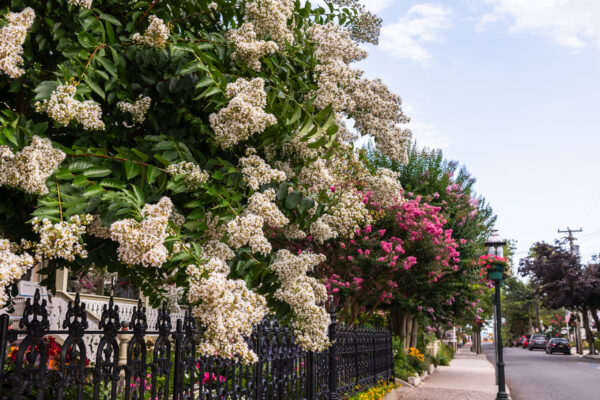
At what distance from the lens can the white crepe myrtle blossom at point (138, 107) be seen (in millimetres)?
3152

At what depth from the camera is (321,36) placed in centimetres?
375

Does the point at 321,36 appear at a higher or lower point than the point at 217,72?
higher

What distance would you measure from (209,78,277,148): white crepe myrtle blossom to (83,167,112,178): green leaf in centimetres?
65

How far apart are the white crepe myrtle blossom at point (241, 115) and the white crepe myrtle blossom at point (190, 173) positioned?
0.25 metres

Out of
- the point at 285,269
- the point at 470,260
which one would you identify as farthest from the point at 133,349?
the point at 470,260

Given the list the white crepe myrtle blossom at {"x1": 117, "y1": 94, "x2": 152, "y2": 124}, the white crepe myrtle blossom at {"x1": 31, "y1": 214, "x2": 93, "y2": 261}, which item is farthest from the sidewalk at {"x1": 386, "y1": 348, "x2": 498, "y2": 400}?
the white crepe myrtle blossom at {"x1": 31, "y1": 214, "x2": 93, "y2": 261}

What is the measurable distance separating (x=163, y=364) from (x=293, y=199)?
1471mm

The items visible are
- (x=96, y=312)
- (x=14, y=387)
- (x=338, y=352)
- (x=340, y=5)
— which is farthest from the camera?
(x=96, y=312)

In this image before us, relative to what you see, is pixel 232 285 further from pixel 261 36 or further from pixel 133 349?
pixel 261 36

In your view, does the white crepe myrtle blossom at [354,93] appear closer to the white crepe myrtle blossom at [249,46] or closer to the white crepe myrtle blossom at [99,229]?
the white crepe myrtle blossom at [249,46]

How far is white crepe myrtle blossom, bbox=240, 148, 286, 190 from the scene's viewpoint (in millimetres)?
3187

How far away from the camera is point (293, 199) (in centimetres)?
350

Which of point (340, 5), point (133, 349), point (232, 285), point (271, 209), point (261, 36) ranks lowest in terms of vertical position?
point (133, 349)

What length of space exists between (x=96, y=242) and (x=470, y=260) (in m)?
12.5
